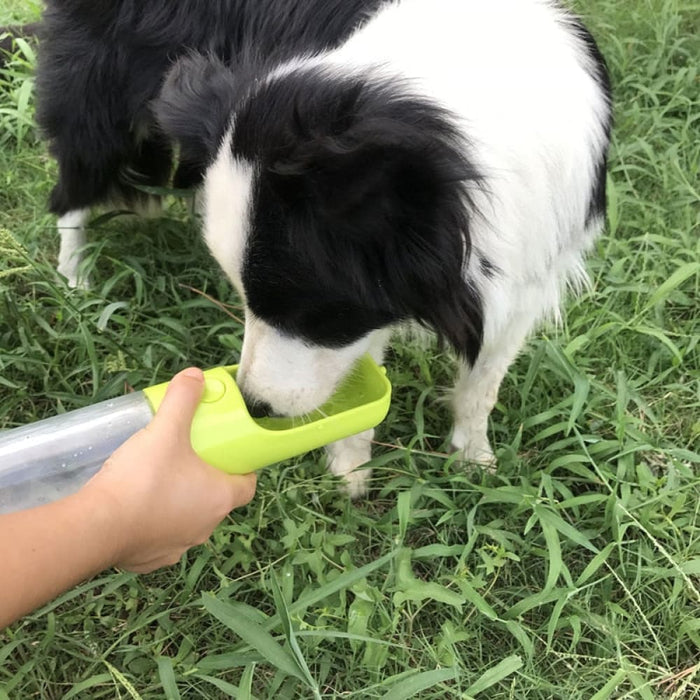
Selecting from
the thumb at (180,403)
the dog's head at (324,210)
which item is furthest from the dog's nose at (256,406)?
the thumb at (180,403)

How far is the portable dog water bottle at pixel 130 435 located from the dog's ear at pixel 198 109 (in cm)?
43

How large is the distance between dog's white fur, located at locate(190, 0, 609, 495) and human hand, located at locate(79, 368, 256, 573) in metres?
0.19

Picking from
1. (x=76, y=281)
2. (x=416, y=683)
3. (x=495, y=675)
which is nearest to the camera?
(x=416, y=683)

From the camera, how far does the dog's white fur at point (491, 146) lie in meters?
1.20

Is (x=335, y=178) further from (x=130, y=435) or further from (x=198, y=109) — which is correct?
(x=130, y=435)

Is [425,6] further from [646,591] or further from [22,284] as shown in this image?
[22,284]

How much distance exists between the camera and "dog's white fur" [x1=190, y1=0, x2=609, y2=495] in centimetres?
120

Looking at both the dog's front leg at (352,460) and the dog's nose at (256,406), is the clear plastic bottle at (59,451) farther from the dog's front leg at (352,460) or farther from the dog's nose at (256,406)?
the dog's front leg at (352,460)

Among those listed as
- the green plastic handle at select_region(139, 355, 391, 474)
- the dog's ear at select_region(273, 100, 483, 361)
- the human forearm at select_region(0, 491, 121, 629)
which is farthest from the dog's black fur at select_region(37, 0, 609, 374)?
the human forearm at select_region(0, 491, 121, 629)

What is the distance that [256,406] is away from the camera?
1.37m

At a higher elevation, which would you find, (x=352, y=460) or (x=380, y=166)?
(x=380, y=166)

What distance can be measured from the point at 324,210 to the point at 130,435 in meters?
0.57

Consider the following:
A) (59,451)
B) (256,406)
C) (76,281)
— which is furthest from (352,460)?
(76,281)

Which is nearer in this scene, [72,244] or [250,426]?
[250,426]
